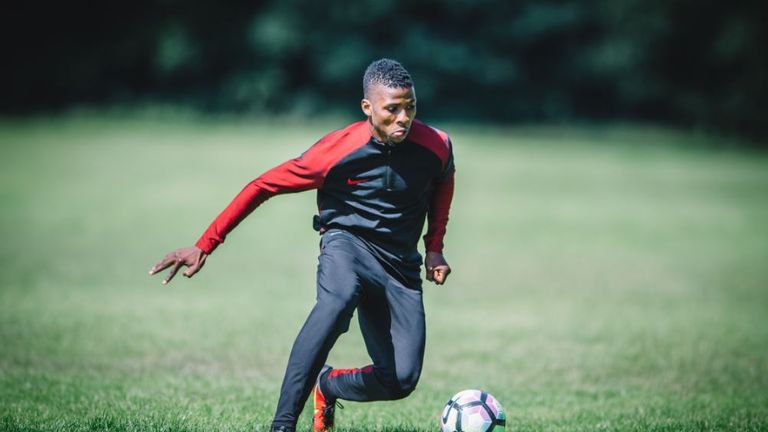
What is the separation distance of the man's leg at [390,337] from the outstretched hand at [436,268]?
99 millimetres

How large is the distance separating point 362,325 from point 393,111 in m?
1.22

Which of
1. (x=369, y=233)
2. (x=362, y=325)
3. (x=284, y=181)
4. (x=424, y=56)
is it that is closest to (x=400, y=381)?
(x=362, y=325)

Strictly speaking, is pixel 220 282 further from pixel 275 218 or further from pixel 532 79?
pixel 532 79

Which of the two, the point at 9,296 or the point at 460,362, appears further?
the point at 9,296

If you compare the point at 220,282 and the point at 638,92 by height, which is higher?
the point at 638,92

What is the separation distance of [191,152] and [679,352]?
74.2 feet

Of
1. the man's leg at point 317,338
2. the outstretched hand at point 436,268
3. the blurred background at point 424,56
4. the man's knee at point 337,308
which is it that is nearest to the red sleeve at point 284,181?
the man's leg at point 317,338

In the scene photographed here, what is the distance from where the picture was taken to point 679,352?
820 cm

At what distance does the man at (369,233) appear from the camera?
15.1ft

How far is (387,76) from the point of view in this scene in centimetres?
477

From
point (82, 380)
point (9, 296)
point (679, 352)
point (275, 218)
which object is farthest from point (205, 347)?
point (275, 218)

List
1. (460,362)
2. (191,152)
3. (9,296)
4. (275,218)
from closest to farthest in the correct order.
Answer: (460,362) → (9,296) → (275,218) → (191,152)

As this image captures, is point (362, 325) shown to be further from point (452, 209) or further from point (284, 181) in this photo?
point (452, 209)

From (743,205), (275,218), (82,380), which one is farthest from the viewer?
(743,205)
